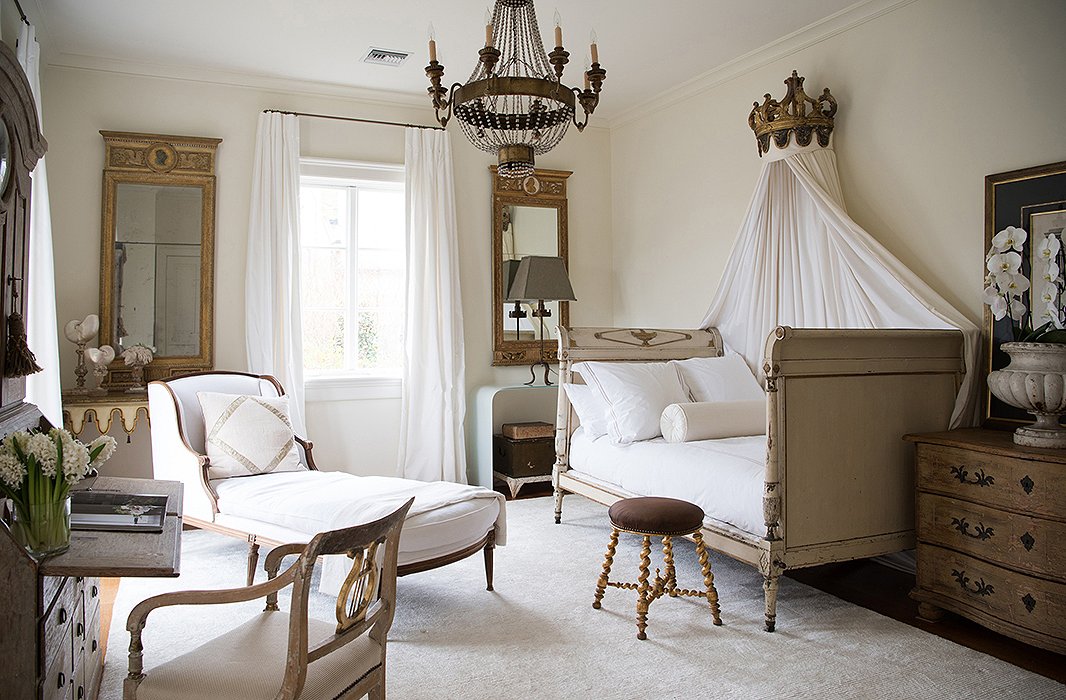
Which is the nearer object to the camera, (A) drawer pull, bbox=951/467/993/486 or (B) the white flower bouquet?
(B) the white flower bouquet

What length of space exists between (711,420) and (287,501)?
2.07m

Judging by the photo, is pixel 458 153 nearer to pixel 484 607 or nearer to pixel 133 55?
pixel 133 55

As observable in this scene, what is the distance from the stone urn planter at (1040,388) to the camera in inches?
110

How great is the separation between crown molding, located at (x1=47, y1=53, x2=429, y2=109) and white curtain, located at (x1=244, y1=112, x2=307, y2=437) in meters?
0.23

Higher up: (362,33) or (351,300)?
(362,33)

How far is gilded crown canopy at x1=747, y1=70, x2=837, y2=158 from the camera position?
161 inches

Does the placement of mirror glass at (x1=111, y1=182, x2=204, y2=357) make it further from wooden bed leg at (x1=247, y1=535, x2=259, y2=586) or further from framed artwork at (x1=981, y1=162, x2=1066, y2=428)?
framed artwork at (x1=981, y1=162, x2=1066, y2=428)

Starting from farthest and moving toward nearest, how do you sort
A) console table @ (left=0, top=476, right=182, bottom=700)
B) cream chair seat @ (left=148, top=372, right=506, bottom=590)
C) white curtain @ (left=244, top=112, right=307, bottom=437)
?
white curtain @ (left=244, top=112, right=307, bottom=437) < cream chair seat @ (left=148, top=372, right=506, bottom=590) < console table @ (left=0, top=476, right=182, bottom=700)

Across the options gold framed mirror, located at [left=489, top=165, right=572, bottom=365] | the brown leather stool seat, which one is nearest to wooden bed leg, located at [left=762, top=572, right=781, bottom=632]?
the brown leather stool seat

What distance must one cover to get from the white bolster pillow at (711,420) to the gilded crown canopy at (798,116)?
142 cm

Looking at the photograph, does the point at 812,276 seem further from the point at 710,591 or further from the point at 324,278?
the point at 324,278

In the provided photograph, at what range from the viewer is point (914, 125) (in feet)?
12.4

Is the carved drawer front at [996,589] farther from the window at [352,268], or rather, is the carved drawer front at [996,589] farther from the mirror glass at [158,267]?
the mirror glass at [158,267]

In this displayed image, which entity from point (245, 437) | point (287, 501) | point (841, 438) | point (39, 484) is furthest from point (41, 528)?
point (841, 438)
